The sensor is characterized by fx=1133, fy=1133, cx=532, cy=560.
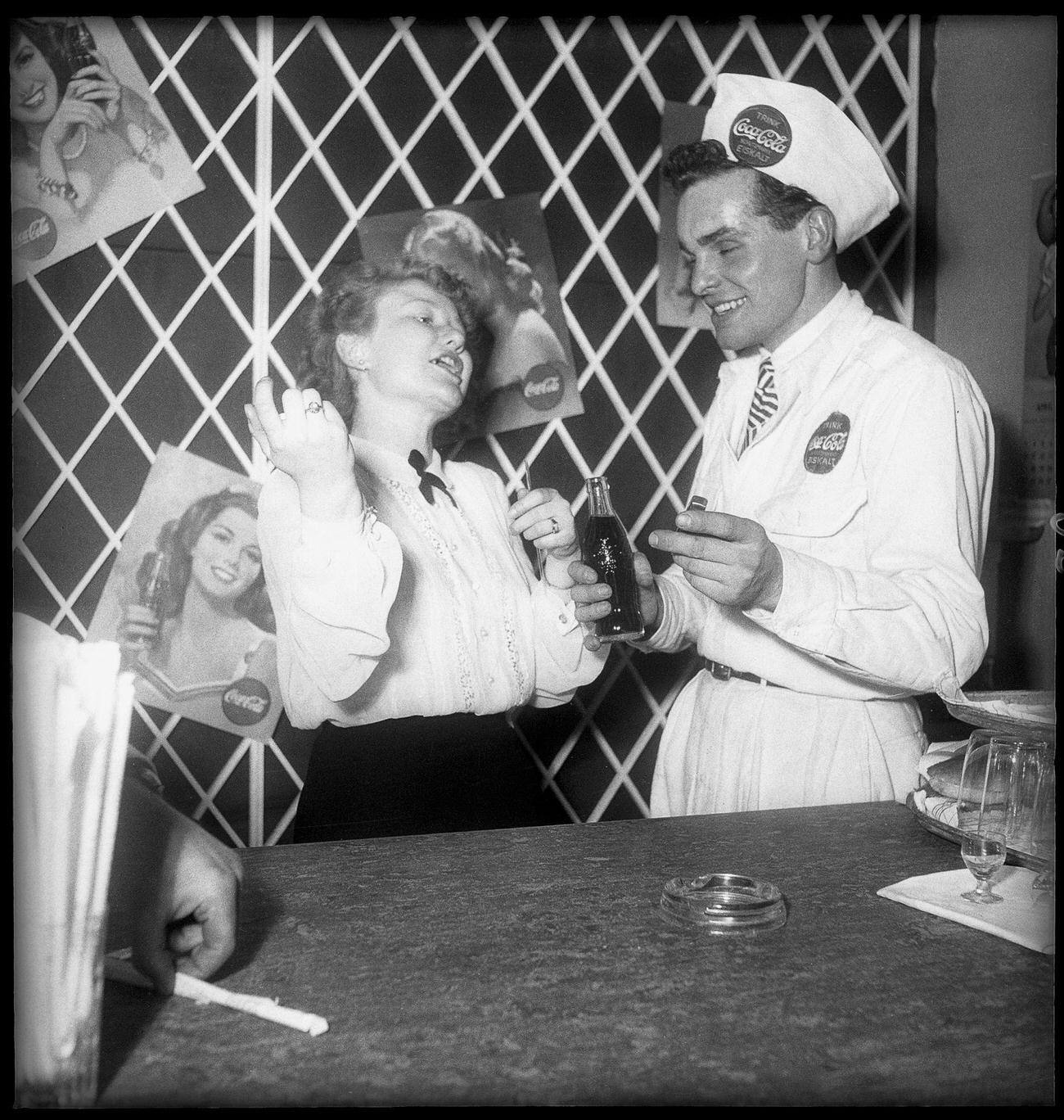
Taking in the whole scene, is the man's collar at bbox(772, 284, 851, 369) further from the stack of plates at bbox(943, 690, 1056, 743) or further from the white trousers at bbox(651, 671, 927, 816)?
the stack of plates at bbox(943, 690, 1056, 743)

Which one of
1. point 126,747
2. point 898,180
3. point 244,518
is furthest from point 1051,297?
point 126,747

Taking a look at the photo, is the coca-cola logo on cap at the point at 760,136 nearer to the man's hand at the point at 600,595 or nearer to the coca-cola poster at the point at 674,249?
the coca-cola poster at the point at 674,249

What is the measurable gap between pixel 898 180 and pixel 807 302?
1.92 feet

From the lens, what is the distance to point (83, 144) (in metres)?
1.89

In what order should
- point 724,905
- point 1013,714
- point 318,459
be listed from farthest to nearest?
point 318,459
point 1013,714
point 724,905

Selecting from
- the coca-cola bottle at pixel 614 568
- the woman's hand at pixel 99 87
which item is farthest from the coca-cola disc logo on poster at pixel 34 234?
the coca-cola bottle at pixel 614 568

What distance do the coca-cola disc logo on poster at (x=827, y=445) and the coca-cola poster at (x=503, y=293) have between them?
51 cm

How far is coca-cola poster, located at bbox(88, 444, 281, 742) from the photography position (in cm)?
197

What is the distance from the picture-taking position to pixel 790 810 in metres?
1.44

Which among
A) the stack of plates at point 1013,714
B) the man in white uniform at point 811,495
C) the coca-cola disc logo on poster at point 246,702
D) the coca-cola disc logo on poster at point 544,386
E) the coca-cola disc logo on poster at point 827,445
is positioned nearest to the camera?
the stack of plates at point 1013,714

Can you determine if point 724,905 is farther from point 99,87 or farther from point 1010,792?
point 99,87

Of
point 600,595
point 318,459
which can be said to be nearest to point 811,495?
point 600,595

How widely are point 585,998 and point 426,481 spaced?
119 cm

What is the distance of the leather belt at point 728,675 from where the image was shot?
1868 millimetres
